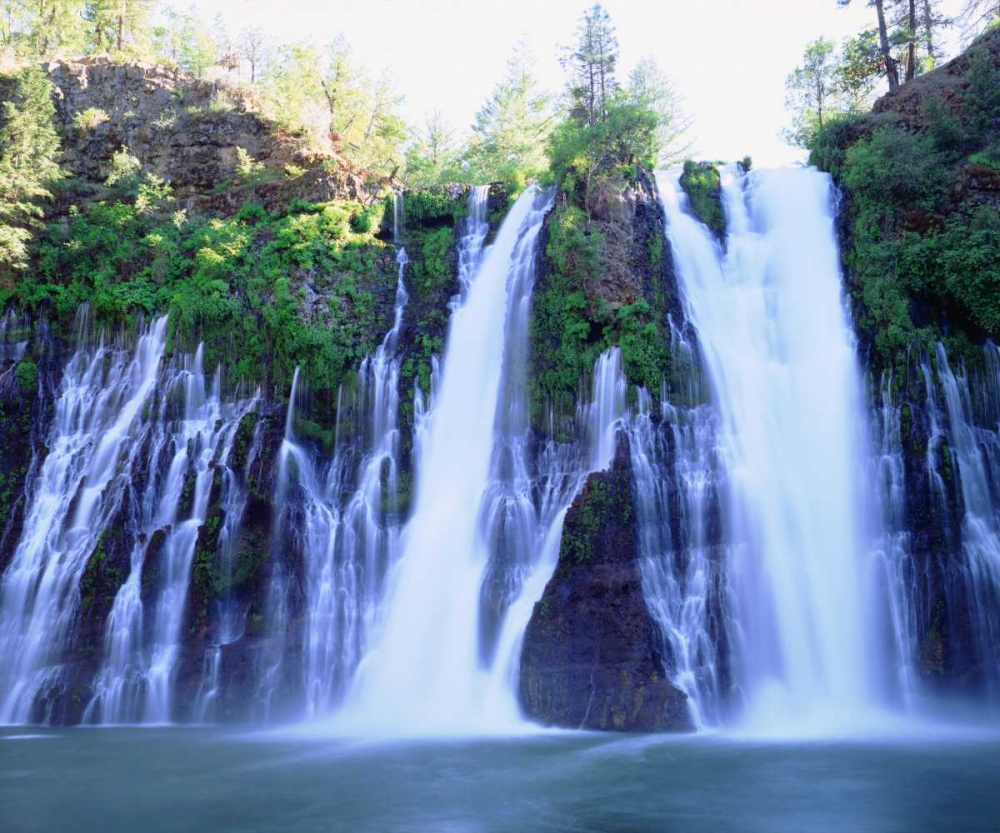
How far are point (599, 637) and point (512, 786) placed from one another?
483 cm

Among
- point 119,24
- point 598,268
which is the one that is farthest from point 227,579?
point 119,24

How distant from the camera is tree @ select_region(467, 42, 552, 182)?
1524 inches

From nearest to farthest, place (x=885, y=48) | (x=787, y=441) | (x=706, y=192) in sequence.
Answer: (x=787, y=441) → (x=706, y=192) → (x=885, y=48)

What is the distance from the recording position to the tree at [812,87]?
3731cm

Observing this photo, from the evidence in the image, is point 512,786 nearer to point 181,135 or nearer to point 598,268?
point 598,268

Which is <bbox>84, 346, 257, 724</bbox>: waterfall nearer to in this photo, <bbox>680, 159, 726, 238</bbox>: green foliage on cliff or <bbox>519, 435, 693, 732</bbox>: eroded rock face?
<bbox>519, 435, 693, 732</bbox>: eroded rock face

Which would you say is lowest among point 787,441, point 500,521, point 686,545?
point 686,545

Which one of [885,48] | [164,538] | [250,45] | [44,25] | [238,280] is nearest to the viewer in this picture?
[164,538]

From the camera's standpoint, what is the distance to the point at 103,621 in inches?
699

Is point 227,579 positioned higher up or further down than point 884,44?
further down

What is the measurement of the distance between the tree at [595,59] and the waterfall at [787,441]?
15.4 m

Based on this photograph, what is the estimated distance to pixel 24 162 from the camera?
82.6 ft

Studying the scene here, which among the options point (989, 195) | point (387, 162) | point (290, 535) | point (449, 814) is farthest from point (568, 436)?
point (387, 162)

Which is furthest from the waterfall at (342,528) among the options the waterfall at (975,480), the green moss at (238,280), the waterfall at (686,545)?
the waterfall at (975,480)
